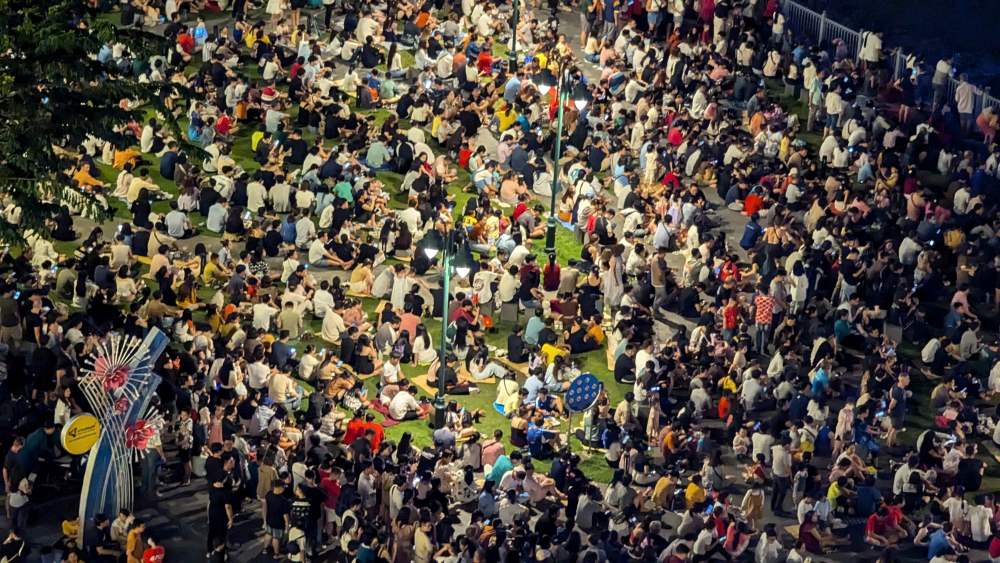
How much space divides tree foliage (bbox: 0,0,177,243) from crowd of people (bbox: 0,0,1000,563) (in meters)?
1.20

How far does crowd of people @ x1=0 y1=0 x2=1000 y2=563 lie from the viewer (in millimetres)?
40469

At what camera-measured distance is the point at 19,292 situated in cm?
4572

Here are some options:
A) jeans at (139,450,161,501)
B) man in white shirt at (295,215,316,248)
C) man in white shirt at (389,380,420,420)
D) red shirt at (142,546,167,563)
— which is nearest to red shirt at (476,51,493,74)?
man in white shirt at (295,215,316,248)

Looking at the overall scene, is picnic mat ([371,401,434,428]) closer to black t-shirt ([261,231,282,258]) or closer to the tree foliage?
black t-shirt ([261,231,282,258])

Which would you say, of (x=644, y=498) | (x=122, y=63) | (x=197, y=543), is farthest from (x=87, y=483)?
(x=122, y=63)

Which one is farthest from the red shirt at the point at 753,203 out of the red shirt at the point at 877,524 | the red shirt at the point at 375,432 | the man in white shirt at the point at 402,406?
the red shirt at the point at 375,432

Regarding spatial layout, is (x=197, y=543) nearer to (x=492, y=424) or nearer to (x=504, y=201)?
(x=492, y=424)

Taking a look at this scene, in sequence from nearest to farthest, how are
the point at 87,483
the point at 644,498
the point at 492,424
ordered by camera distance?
the point at 87,483
the point at 644,498
the point at 492,424

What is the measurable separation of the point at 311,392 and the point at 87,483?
7292 millimetres

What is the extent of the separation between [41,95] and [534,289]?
12705mm

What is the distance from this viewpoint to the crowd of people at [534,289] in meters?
40.5

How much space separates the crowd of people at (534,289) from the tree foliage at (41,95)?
1.20 meters

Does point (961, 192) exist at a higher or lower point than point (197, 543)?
higher

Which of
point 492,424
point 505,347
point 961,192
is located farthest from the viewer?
point 961,192
